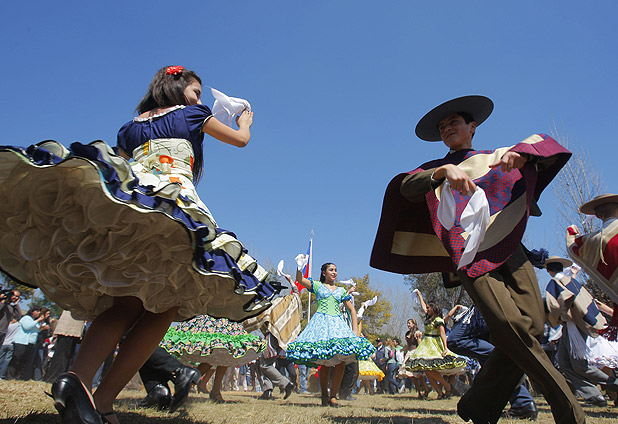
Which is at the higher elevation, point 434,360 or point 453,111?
point 453,111

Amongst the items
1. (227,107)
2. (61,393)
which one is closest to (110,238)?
(61,393)

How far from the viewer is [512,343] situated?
2498 millimetres

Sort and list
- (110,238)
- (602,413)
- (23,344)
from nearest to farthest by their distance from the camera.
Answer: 1. (110,238)
2. (602,413)
3. (23,344)

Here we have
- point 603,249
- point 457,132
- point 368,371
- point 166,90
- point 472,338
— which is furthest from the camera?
point 368,371

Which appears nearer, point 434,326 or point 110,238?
point 110,238

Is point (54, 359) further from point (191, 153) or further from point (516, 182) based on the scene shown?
point (516, 182)

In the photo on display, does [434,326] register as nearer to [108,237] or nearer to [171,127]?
[171,127]

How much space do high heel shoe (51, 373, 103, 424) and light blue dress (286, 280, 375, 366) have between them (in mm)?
4638

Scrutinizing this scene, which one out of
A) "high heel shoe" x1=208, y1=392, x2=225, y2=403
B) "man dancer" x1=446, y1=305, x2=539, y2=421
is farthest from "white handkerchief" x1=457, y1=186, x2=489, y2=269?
"high heel shoe" x1=208, y1=392, x2=225, y2=403

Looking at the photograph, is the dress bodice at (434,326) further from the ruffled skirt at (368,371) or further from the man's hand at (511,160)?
the man's hand at (511,160)

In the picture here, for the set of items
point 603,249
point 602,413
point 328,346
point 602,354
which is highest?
point 603,249

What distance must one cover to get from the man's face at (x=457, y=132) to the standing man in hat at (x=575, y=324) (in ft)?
12.4

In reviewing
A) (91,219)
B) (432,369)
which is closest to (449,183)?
(91,219)

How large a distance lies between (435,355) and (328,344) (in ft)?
10.7
